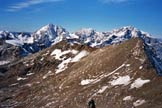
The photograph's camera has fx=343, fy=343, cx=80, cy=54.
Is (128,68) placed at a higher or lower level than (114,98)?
higher

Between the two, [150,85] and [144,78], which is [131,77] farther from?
[150,85]

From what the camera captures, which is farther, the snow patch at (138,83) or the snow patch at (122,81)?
the snow patch at (122,81)

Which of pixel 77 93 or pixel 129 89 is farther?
pixel 77 93

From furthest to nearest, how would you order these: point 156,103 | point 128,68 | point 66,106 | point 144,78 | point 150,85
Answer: point 128,68 → point 66,106 → point 144,78 → point 150,85 → point 156,103

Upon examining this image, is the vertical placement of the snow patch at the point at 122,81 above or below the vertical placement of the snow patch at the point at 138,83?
above

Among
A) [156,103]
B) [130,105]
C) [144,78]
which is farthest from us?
[144,78]

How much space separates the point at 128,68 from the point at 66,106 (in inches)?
1627

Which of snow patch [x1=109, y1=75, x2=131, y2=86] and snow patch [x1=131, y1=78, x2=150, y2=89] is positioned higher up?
snow patch [x1=109, y1=75, x2=131, y2=86]

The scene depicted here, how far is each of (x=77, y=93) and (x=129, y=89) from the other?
139 feet

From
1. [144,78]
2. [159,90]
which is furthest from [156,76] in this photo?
[159,90]

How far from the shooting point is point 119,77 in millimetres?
184875

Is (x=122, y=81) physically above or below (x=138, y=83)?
above

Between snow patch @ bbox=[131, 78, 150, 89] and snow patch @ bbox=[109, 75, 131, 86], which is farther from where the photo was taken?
snow patch @ bbox=[109, 75, 131, 86]

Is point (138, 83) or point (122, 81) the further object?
point (122, 81)
